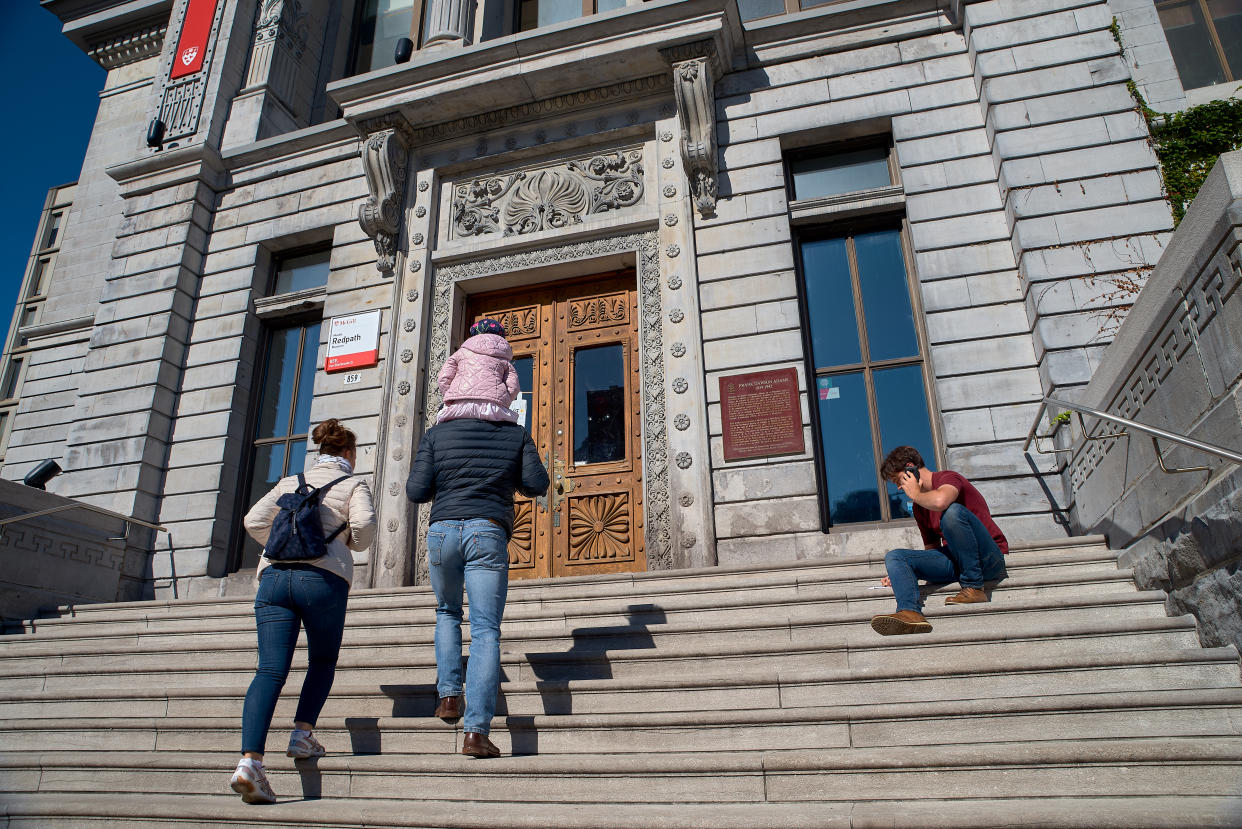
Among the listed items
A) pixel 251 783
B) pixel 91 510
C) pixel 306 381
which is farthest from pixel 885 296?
pixel 91 510

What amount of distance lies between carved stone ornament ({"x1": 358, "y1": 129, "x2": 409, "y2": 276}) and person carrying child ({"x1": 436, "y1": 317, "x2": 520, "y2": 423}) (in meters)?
6.40

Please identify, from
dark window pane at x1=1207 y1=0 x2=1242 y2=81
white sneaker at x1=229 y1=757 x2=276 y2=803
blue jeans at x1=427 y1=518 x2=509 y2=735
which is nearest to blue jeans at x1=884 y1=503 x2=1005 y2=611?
blue jeans at x1=427 y1=518 x2=509 y2=735

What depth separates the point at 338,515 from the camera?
15.8ft

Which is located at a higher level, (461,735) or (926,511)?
(926,511)

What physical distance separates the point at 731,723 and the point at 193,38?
15.7 metres

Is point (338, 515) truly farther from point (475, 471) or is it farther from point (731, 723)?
point (731, 723)

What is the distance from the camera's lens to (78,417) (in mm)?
12156

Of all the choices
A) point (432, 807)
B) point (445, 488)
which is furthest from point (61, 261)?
point (432, 807)

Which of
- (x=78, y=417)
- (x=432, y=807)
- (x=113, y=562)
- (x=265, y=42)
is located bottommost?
(x=432, y=807)

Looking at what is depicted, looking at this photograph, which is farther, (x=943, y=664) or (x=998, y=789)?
(x=943, y=664)

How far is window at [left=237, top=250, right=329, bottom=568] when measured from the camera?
11625mm

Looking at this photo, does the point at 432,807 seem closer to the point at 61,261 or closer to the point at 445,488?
the point at 445,488

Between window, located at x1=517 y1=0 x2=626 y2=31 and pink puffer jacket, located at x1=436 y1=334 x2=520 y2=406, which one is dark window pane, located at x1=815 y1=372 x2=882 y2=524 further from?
window, located at x1=517 y1=0 x2=626 y2=31

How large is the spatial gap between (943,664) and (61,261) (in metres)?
19.8
